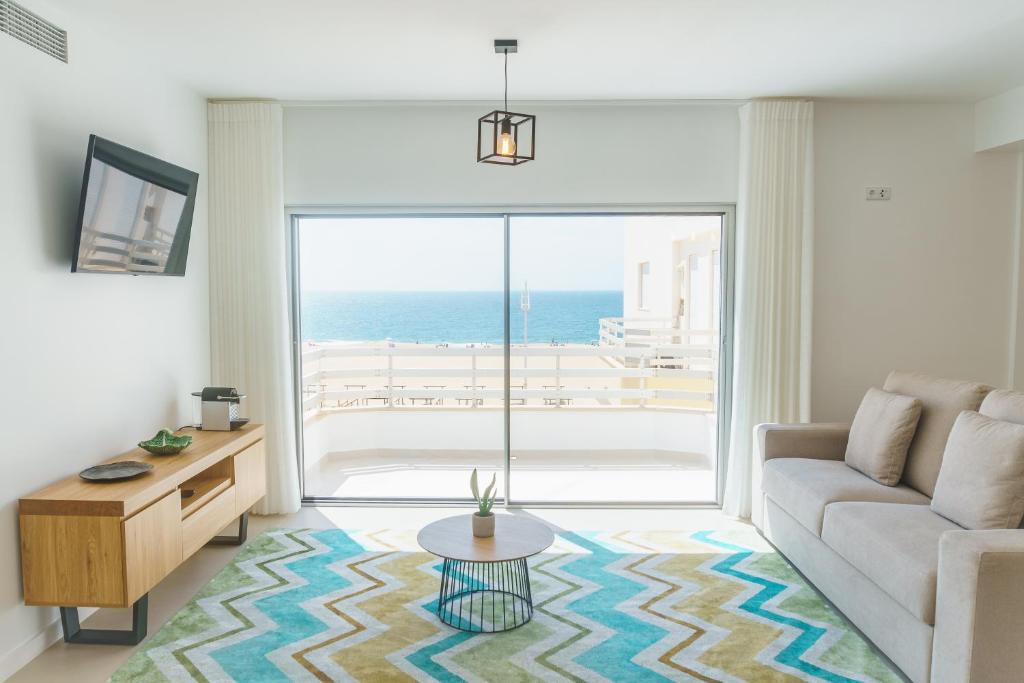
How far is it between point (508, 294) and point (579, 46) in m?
1.80

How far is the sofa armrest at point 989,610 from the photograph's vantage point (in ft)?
7.48

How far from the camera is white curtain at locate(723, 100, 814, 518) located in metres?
4.72

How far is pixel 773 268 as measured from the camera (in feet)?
15.6

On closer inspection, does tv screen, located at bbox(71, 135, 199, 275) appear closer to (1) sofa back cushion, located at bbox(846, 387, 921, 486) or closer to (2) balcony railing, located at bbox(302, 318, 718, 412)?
(2) balcony railing, located at bbox(302, 318, 718, 412)

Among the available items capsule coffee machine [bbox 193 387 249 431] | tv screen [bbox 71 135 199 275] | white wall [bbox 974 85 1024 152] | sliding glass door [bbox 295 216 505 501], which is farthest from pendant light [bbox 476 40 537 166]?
white wall [bbox 974 85 1024 152]

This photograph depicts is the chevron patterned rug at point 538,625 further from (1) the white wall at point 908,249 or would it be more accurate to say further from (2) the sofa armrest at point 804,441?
(1) the white wall at point 908,249

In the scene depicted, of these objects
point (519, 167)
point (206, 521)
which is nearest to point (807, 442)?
point (519, 167)

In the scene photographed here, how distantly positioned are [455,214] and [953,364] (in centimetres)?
356

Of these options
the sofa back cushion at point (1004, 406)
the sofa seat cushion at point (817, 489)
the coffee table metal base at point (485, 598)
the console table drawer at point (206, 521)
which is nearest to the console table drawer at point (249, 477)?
the console table drawer at point (206, 521)

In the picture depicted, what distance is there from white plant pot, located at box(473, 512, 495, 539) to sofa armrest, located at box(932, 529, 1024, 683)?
5.93 ft

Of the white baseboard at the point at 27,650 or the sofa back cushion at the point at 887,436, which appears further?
the sofa back cushion at the point at 887,436

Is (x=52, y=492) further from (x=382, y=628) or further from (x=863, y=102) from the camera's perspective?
(x=863, y=102)

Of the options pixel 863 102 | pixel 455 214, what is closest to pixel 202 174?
pixel 455 214

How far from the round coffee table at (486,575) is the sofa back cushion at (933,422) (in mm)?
1894
